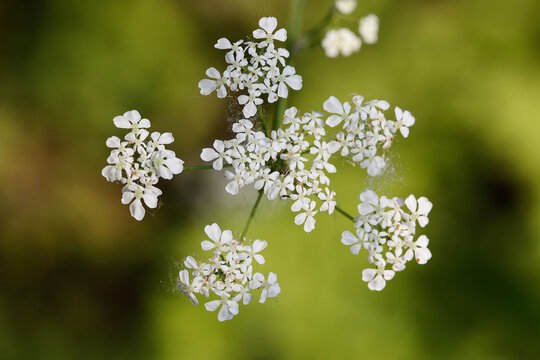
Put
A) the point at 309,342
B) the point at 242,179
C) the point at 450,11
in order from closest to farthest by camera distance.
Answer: the point at 242,179, the point at 309,342, the point at 450,11

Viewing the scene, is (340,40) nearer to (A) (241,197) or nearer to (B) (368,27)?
(B) (368,27)

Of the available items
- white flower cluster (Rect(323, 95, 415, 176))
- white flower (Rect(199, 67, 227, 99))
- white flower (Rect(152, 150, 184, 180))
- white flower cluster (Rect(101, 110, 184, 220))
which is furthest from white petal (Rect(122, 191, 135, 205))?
white flower cluster (Rect(323, 95, 415, 176))

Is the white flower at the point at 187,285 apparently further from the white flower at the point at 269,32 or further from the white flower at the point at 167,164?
the white flower at the point at 269,32

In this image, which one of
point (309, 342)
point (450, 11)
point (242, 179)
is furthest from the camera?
point (450, 11)

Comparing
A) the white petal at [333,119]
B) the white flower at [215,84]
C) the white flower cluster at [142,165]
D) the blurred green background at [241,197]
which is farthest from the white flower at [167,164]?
the blurred green background at [241,197]

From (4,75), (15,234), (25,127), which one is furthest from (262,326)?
(4,75)

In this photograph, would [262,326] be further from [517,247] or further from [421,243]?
[517,247]

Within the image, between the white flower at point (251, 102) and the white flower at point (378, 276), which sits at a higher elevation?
the white flower at point (251, 102)

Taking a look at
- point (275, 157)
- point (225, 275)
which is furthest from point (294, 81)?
point (225, 275)
